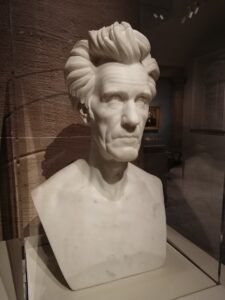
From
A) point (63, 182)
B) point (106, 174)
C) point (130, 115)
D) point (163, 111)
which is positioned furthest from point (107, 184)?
point (163, 111)

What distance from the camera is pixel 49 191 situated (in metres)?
1.02

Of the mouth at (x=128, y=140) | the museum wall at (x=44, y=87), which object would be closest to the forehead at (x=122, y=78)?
the mouth at (x=128, y=140)

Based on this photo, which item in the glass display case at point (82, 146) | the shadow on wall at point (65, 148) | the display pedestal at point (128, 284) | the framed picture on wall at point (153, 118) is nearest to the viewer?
the display pedestal at point (128, 284)

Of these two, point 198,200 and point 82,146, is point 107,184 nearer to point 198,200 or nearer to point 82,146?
point 82,146

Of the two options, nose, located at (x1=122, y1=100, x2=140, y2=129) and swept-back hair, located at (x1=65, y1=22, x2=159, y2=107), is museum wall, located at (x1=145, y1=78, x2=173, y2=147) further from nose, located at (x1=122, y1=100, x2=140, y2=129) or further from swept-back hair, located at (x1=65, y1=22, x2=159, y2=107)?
nose, located at (x1=122, y1=100, x2=140, y2=129)

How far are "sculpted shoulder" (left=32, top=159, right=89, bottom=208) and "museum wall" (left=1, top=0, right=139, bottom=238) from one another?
31 centimetres

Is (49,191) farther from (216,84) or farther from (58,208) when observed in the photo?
(216,84)

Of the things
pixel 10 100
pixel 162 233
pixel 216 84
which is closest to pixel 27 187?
pixel 10 100

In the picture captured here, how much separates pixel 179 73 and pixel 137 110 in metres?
0.38

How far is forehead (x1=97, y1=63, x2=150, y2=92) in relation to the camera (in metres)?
0.87

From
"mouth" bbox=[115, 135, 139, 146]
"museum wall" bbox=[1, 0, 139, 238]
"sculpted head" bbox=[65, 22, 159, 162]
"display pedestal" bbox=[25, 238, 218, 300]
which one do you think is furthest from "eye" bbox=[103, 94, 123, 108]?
"display pedestal" bbox=[25, 238, 218, 300]

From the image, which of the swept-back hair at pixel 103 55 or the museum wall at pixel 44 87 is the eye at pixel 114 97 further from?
the museum wall at pixel 44 87

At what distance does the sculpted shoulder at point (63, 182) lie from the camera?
3.31ft

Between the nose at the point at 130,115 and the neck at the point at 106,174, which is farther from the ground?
the nose at the point at 130,115
